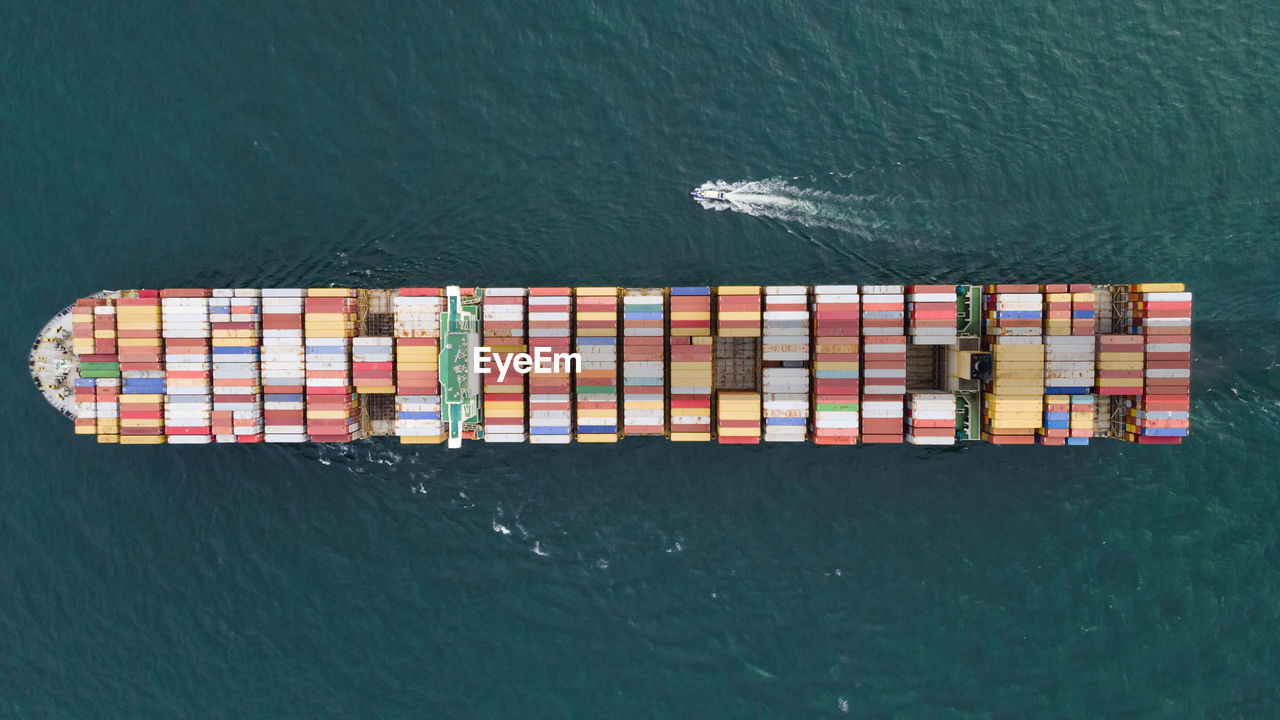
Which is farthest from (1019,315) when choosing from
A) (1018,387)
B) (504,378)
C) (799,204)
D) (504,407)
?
(504,407)

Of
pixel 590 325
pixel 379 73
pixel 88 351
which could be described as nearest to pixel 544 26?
pixel 379 73

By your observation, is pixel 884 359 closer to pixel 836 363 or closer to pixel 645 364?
pixel 836 363

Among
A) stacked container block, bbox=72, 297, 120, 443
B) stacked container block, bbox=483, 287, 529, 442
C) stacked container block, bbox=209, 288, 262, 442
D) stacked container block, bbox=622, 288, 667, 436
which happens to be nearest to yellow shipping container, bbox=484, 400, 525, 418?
stacked container block, bbox=483, 287, 529, 442

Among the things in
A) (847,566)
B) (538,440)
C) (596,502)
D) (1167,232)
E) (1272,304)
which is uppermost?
(1167,232)

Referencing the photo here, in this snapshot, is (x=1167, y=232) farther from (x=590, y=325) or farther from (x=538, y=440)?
(x=538, y=440)

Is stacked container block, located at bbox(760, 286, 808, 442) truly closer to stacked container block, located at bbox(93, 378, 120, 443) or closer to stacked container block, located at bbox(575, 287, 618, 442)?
stacked container block, located at bbox(575, 287, 618, 442)

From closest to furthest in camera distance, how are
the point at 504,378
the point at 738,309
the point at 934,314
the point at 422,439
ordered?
the point at 934,314 → the point at 738,309 → the point at 504,378 → the point at 422,439
